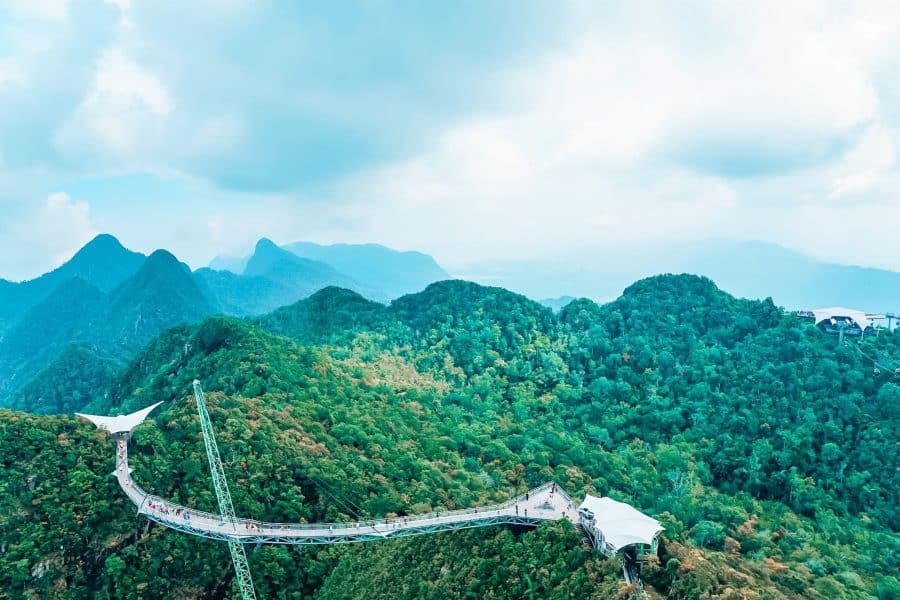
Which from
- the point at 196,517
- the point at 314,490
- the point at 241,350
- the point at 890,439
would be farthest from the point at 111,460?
the point at 890,439

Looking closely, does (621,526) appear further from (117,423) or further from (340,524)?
(117,423)

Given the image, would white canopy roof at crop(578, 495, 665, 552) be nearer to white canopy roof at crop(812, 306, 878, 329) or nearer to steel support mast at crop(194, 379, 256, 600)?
steel support mast at crop(194, 379, 256, 600)

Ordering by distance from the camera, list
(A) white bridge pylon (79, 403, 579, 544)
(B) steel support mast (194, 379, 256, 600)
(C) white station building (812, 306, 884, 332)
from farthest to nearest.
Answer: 1. (C) white station building (812, 306, 884, 332)
2. (B) steel support mast (194, 379, 256, 600)
3. (A) white bridge pylon (79, 403, 579, 544)

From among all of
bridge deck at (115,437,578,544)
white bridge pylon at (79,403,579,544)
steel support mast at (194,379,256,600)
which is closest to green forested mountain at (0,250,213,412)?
steel support mast at (194,379,256,600)

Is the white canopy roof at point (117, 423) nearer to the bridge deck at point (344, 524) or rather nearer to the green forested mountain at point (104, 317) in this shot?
the bridge deck at point (344, 524)

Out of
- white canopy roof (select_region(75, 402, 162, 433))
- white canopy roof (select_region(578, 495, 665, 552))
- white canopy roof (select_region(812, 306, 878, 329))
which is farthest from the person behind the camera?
white canopy roof (select_region(812, 306, 878, 329))

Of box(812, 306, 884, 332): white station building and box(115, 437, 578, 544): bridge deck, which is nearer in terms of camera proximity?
box(115, 437, 578, 544): bridge deck

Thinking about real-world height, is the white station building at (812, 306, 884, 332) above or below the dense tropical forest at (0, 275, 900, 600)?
above

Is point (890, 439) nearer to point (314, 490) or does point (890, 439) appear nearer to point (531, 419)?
point (531, 419)
